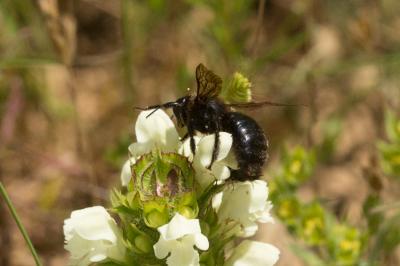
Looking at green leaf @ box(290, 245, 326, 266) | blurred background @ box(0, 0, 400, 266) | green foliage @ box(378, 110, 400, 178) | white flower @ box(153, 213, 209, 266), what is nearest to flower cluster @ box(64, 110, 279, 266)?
white flower @ box(153, 213, 209, 266)

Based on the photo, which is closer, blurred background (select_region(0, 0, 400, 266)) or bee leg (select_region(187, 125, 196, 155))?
bee leg (select_region(187, 125, 196, 155))

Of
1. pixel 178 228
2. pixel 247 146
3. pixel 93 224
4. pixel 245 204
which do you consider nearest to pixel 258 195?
pixel 245 204

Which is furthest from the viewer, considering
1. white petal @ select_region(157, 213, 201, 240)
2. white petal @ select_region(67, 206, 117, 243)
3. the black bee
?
the black bee

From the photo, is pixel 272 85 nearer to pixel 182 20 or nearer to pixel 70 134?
pixel 182 20

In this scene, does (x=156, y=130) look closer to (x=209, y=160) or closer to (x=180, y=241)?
(x=209, y=160)

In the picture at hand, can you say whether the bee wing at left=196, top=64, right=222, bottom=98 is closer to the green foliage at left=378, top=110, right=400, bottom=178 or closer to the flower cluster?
the flower cluster

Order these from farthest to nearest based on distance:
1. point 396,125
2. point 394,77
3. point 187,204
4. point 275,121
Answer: point 275,121, point 394,77, point 396,125, point 187,204

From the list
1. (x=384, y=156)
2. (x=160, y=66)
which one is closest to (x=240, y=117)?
(x=384, y=156)
